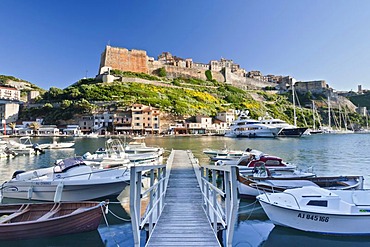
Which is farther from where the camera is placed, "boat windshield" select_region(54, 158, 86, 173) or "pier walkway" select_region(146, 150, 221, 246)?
"boat windshield" select_region(54, 158, 86, 173)

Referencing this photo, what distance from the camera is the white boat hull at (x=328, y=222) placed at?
7.87 meters

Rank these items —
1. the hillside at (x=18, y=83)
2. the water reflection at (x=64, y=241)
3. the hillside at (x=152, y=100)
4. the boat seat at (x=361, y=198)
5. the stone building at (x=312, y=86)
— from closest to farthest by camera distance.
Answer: the water reflection at (x=64, y=241) → the boat seat at (x=361, y=198) → the hillside at (x=152, y=100) → the stone building at (x=312, y=86) → the hillside at (x=18, y=83)

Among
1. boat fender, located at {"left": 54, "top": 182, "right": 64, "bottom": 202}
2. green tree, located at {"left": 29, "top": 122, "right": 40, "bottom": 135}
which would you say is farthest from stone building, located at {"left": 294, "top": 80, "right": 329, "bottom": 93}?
boat fender, located at {"left": 54, "top": 182, "right": 64, "bottom": 202}

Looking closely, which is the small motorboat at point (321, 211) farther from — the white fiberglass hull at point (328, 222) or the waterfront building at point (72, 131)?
the waterfront building at point (72, 131)

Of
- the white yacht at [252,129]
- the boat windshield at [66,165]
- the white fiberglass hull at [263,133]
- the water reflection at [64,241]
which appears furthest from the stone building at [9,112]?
the water reflection at [64,241]

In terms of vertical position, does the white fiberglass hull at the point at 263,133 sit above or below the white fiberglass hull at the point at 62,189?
above

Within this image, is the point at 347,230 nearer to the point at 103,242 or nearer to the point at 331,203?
the point at 331,203

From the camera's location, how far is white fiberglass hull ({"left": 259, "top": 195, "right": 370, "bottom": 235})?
786 cm

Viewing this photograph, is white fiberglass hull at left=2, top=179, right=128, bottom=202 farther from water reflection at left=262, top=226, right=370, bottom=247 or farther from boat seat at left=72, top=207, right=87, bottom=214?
water reflection at left=262, top=226, right=370, bottom=247

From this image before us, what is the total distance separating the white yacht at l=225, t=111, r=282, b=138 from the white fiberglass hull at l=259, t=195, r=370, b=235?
64349 millimetres

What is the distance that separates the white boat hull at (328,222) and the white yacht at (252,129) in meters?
64.4

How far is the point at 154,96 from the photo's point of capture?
95.4 m

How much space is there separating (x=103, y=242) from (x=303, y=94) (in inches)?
6097

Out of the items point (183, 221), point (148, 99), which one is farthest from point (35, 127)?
point (183, 221)
